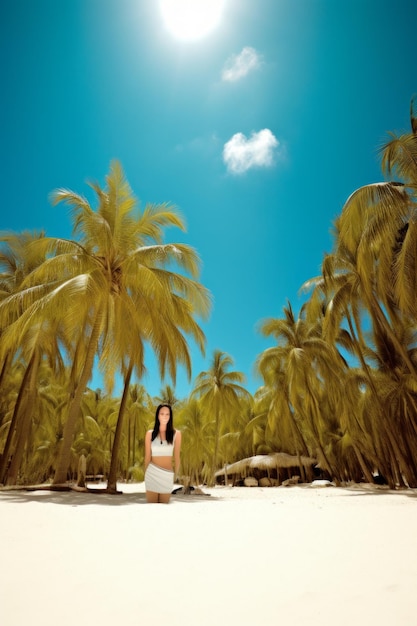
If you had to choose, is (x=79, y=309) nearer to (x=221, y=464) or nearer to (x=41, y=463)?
(x=41, y=463)

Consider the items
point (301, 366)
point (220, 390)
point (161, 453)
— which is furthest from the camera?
point (220, 390)

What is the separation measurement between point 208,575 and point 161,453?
147 inches

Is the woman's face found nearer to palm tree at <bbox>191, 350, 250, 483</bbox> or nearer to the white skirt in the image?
the white skirt

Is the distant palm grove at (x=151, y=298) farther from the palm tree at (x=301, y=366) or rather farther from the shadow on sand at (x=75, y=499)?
the shadow on sand at (x=75, y=499)

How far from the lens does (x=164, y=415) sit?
5.95 m

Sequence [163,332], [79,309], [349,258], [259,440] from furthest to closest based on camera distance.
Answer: [259,440] < [349,258] < [163,332] < [79,309]

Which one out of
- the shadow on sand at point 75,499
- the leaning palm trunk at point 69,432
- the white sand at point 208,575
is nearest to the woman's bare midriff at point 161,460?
the shadow on sand at point 75,499

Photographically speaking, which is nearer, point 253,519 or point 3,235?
point 253,519

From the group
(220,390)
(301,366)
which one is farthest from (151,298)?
(220,390)

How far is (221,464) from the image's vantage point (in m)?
44.4

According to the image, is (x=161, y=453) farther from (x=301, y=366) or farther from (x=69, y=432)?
(x=301, y=366)

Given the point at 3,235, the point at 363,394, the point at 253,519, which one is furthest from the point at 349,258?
the point at 3,235

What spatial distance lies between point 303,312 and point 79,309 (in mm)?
16525

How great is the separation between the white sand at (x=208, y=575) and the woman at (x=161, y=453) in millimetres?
2069
